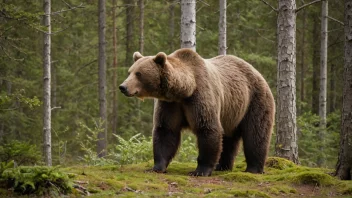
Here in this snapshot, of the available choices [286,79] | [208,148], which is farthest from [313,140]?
[208,148]

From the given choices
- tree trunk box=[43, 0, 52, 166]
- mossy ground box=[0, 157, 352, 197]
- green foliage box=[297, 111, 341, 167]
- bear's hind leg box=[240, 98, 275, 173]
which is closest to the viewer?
mossy ground box=[0, 157, 352, 197]

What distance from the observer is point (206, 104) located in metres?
7.79

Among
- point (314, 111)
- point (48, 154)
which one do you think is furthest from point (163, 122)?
point (314, 111)

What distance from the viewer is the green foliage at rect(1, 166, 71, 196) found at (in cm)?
535

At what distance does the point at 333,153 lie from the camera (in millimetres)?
21203

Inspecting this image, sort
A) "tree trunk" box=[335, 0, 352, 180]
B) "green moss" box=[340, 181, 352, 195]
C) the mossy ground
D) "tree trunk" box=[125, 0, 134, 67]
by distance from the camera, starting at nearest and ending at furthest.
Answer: the mossy ground
"green moss" box=[340, 181, 352, 195]
"tree trunk" box=[335, 0, 352, 180]
"tree trunk" box=[125, 0, 134, 67]

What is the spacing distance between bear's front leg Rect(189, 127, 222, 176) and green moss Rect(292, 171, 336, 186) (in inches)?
52.6

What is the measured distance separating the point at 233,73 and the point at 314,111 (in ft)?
61.1

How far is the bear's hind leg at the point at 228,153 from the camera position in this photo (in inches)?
355

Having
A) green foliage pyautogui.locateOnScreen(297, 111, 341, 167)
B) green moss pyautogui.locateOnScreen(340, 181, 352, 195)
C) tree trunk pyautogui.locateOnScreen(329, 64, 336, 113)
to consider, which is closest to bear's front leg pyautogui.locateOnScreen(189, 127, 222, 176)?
green moss pyautogui.locateOnScreen(340, 181, 352, 195)

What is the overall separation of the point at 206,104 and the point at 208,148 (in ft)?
2.37

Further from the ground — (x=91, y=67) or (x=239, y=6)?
(x=239, y=6)

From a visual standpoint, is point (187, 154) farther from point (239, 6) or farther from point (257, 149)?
point (239, 6)

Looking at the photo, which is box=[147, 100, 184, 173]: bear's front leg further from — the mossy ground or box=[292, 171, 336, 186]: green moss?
box=[292, 171, 336, 186]: green moss
